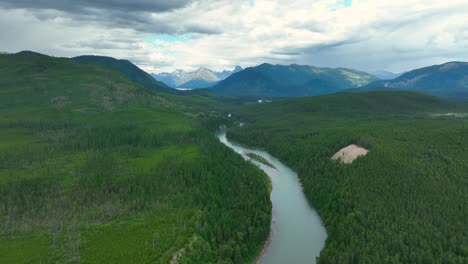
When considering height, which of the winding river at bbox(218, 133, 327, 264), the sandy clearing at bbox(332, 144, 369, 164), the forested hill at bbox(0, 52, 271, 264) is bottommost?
the winding river at bbox(218, 133, 327, 264)

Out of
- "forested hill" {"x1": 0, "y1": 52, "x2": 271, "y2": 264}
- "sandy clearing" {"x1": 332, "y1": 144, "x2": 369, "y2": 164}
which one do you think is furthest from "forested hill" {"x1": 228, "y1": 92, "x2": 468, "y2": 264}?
"forested hill" {"x1": 0, "y1": 52, "x2": 271, "y2": 264}

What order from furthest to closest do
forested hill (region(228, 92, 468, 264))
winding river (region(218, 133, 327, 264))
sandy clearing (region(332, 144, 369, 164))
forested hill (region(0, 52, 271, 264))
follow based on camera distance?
sandy clearing (region(332, 144, 369, 164)), winding river (region(218, 133, 327, 264)), forested hill (region(0, 52, 271, 264)), forested hill (region(228, 92, 468, 264))

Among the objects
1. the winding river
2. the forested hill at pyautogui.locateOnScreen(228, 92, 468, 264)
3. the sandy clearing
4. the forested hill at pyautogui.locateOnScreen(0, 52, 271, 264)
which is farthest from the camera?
the sandy clearing

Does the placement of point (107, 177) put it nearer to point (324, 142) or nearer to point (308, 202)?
point (308, 202)

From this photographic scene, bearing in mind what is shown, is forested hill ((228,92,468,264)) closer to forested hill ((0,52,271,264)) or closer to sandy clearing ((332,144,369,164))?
sandy clearing ((332,144,369,164))

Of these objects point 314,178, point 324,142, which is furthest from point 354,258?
point 324,142

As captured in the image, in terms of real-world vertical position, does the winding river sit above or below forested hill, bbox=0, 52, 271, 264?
below

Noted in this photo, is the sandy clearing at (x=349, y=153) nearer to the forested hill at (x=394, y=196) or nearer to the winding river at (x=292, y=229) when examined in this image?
the forested hill at (x=394, y=196)
